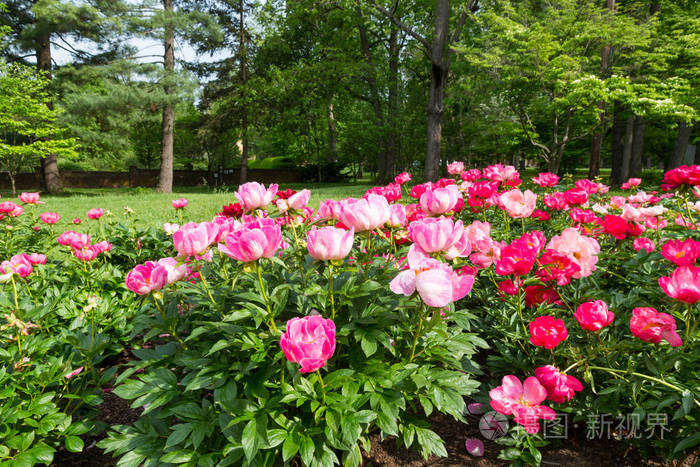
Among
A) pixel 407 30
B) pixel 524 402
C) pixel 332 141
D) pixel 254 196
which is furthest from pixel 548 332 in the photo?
pixel 332 141

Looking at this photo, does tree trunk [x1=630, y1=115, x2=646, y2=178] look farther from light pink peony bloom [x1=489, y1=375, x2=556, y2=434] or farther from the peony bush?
light pink peony bloom [x1=489, y1=375, x2=556, y2=434]

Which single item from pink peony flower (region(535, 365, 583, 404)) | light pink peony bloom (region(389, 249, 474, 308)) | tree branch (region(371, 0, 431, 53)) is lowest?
pink peony flower (region(535, 365, 583, 404))

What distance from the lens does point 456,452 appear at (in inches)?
61.1

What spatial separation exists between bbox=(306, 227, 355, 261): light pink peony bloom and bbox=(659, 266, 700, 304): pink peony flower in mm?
952

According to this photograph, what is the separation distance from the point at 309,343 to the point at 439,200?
885 mm

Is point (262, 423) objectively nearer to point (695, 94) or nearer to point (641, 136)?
point (695, 94)

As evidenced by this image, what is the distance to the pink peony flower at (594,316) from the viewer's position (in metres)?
1.17

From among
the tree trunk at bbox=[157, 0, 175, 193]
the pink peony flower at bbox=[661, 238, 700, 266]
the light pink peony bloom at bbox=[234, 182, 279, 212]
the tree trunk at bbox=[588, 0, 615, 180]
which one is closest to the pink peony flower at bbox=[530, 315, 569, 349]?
the pink peony flower at bbox=[661, 238, 700, 266]

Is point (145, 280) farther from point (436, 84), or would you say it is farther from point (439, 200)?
point (436, 84)

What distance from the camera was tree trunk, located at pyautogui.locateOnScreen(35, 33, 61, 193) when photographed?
14.3 meters

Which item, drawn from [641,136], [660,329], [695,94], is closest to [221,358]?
[660,329]

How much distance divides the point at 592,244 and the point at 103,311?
2603 millimetres

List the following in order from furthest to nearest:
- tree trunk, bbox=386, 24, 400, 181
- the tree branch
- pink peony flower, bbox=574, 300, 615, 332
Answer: tree trunk, bbox=386, 24, 400, 181
the tree branch
pink peony flower, bbox=574, 300, 615, 332

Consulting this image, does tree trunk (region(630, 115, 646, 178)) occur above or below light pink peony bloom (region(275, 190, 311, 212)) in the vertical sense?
above
